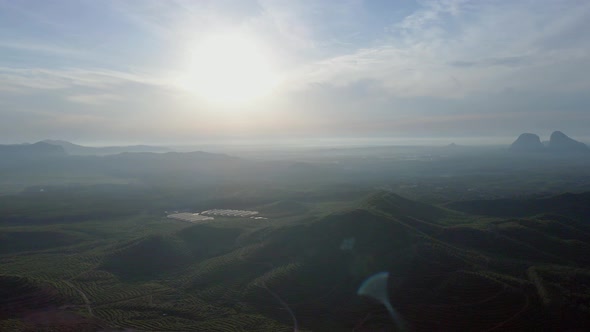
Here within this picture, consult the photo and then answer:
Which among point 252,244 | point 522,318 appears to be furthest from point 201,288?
point 522,318

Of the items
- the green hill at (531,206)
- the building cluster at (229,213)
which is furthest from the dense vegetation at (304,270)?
the building cluster at (229,213)

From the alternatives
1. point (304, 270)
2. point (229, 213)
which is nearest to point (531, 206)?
point (304, 270)

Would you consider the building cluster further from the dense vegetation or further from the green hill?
the green hill

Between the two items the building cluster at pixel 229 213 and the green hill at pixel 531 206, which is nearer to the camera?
the green hill at pixel 531 206

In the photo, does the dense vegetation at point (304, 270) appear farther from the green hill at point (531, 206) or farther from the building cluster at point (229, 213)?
the building cluster at point (229, 213)

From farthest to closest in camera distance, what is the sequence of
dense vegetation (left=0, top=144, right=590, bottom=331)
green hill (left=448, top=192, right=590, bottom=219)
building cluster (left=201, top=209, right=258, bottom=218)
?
building cluster (left=201, top=209, right=258, bottom=218) → green hill (left=448, top=192, right=590, bottom=219) → dense vegetation (left=0, top=144, right=590, bottom=331)

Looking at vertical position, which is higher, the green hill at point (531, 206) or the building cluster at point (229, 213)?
the green hill at point (531, 206)

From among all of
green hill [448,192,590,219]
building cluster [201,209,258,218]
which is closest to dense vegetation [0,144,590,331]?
green hill [448,192,590,219]

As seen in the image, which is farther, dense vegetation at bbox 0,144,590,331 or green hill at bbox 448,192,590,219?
green hill at bbox 448,192,590,219

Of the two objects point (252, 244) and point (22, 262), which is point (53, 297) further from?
point (252, 244)

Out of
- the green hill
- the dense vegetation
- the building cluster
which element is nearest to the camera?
the dense vegetation

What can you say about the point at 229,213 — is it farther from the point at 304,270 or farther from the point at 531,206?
the point at 531,206
